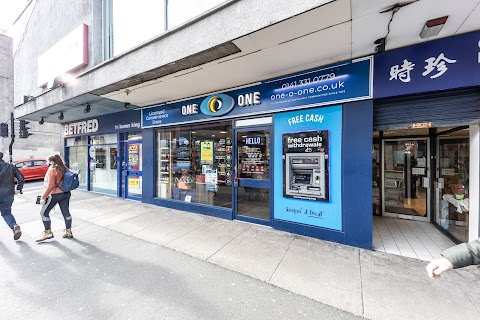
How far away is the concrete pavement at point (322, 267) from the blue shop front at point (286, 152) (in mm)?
402

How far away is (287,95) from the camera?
170 inches

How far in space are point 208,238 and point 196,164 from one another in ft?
8.10

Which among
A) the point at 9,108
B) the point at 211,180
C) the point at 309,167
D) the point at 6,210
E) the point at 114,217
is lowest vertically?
the point at 114,217

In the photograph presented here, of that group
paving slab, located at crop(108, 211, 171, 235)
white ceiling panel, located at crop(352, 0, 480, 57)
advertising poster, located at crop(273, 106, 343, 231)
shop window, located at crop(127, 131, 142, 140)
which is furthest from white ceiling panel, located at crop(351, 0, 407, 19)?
shop window, located at crop(127, 131, 142, 140)

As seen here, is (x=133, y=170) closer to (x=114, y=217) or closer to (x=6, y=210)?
(x=114, y=217)

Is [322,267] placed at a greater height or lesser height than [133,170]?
lesser

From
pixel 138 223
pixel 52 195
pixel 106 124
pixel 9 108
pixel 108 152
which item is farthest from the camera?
pixel 9 108

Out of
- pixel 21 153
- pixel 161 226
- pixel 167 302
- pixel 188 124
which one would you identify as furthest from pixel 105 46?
pixel 21 153

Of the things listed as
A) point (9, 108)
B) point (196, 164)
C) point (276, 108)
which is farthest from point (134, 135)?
point (9, 108)

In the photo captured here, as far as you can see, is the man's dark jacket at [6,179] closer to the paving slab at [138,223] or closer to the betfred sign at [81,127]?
the paving slab at [138,223]

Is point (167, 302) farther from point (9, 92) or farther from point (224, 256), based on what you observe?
point (9, 92)

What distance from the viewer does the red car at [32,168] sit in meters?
11.9

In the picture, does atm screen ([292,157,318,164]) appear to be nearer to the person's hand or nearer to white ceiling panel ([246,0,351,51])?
white ceiling panel ([246,0,351,51])

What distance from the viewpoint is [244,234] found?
14.0ft
